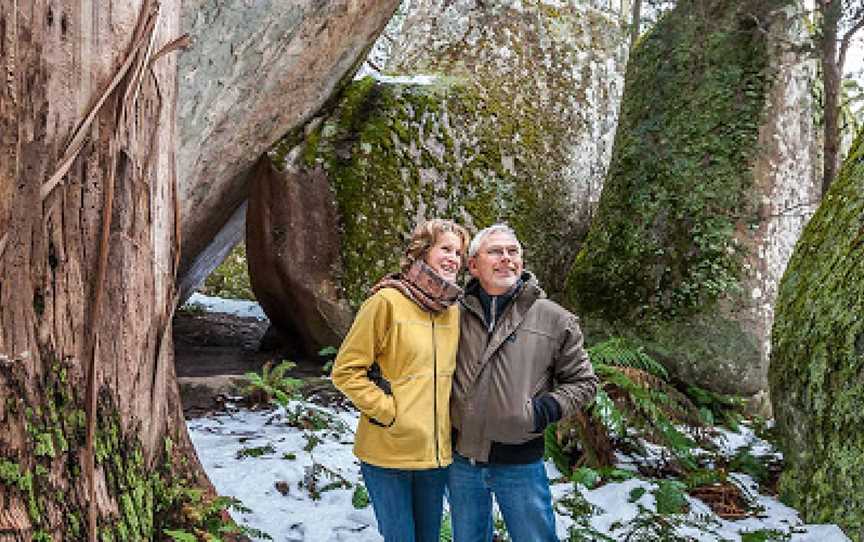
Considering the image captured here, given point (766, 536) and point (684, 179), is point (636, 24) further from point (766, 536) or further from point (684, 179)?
point (766, 536)

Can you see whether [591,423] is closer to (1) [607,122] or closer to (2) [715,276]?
(2) [715,276]

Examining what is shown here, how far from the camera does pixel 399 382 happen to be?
292 centimetres

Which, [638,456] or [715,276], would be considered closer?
[638,456]

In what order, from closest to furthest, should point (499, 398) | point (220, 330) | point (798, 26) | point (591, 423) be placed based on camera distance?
point (499, 398) → point (591, 423) → point (798, 26) → point (220, 330)

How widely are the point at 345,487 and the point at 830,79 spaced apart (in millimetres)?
5067

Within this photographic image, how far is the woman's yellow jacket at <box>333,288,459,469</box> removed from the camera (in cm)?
288

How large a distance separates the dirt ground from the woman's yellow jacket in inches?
117

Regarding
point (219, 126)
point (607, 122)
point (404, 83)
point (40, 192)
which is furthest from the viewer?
point (607, 122)

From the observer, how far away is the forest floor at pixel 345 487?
3889 mm

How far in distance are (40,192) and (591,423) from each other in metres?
3.59

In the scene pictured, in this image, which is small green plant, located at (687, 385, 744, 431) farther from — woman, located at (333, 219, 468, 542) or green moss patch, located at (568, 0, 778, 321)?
woman, located at (333, 219, 468, 542)

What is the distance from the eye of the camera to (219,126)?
6.27 m

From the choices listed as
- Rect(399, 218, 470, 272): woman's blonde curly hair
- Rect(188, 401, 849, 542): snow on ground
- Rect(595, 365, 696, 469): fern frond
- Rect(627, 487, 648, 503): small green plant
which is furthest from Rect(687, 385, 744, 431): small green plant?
Rect(399, 218, 470, 272): woman's blonde curly hair

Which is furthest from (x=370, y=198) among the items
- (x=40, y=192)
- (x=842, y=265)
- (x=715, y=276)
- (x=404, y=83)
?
(x=40, y=192)
